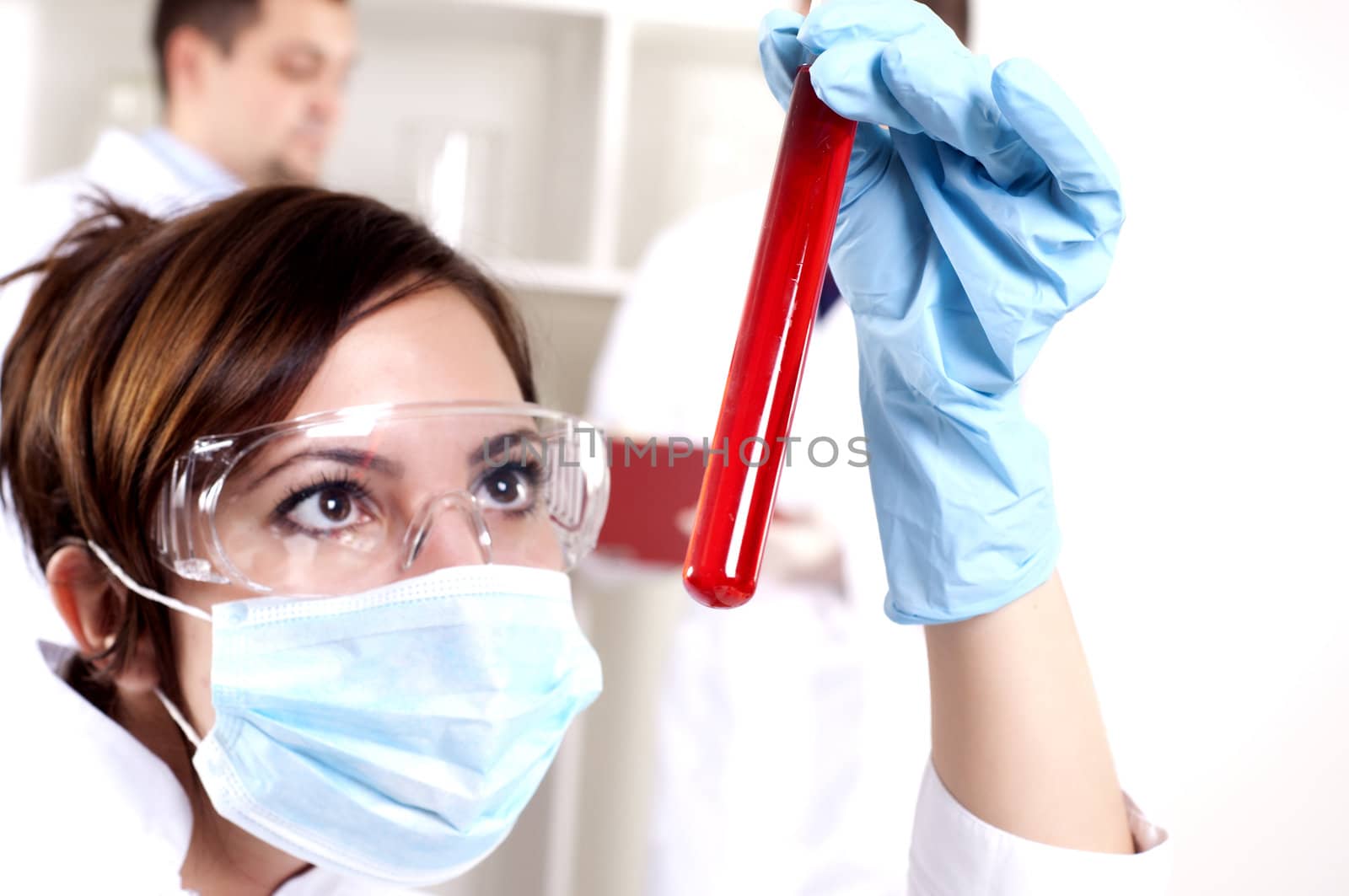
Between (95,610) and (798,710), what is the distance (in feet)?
3.54

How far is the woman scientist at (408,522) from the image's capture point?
0.68 meters

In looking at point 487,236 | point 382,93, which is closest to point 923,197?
point 487,236

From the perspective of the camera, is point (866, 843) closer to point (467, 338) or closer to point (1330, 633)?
point (1330, 633)

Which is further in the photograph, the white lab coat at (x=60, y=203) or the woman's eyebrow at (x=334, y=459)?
the white lab coat at (x=60, y=203)

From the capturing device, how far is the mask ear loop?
2.81 feet

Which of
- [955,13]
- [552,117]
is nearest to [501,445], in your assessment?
[955,13]

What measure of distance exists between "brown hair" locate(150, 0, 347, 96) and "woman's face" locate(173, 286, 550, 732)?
1.26 meters

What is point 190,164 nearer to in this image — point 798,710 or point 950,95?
point 798,710

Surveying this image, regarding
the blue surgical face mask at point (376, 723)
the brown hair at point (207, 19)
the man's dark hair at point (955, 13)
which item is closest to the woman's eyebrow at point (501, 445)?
the blue surgical face mask at point (376, 723)

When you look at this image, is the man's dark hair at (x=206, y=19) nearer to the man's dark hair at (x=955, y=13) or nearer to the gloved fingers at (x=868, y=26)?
the man's dark hair at (x=955, y=13)

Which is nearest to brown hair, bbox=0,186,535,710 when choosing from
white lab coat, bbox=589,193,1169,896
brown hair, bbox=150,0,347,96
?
white lab coat, bbox=589,193,1169,896

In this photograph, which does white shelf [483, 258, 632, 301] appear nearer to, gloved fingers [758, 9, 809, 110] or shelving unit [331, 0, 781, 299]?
shelving unit [331, 0, 781, 299]

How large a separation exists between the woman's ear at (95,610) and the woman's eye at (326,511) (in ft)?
0.53

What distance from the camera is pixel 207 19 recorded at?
6.41 feet
